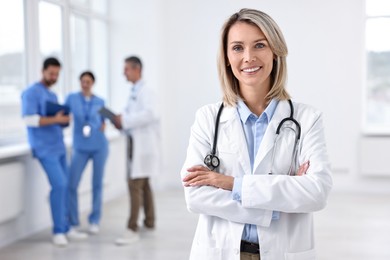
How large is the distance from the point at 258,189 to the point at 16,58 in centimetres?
384

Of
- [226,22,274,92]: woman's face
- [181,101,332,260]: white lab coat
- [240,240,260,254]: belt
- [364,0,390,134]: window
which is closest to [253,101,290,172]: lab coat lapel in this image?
[181,101,332,260]: white lab coat

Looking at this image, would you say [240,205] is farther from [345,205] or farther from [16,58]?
[345,205]

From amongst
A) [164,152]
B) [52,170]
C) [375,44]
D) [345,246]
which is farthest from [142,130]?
[375,44]

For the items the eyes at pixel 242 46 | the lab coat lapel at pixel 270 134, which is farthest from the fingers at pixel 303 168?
the eyes at pixel 242 46

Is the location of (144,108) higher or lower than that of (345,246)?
higher

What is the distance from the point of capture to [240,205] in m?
1.49

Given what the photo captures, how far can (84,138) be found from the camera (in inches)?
186

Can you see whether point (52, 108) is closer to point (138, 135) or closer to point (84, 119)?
point (84, 119)

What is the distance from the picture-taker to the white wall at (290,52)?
652 cm

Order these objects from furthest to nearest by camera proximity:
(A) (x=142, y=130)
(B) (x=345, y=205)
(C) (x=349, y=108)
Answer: (C) (x=349, y=108) < (B) (x=345, y=205) < (A) (x=142, y=130)

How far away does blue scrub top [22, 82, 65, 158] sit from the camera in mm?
4211

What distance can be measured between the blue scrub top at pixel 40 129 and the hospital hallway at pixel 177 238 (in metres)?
0.77

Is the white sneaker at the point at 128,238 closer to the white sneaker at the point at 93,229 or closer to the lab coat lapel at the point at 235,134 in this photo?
the white sneaker at the point at 93,229

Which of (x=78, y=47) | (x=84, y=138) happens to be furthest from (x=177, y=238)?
(x=78, y=47)
